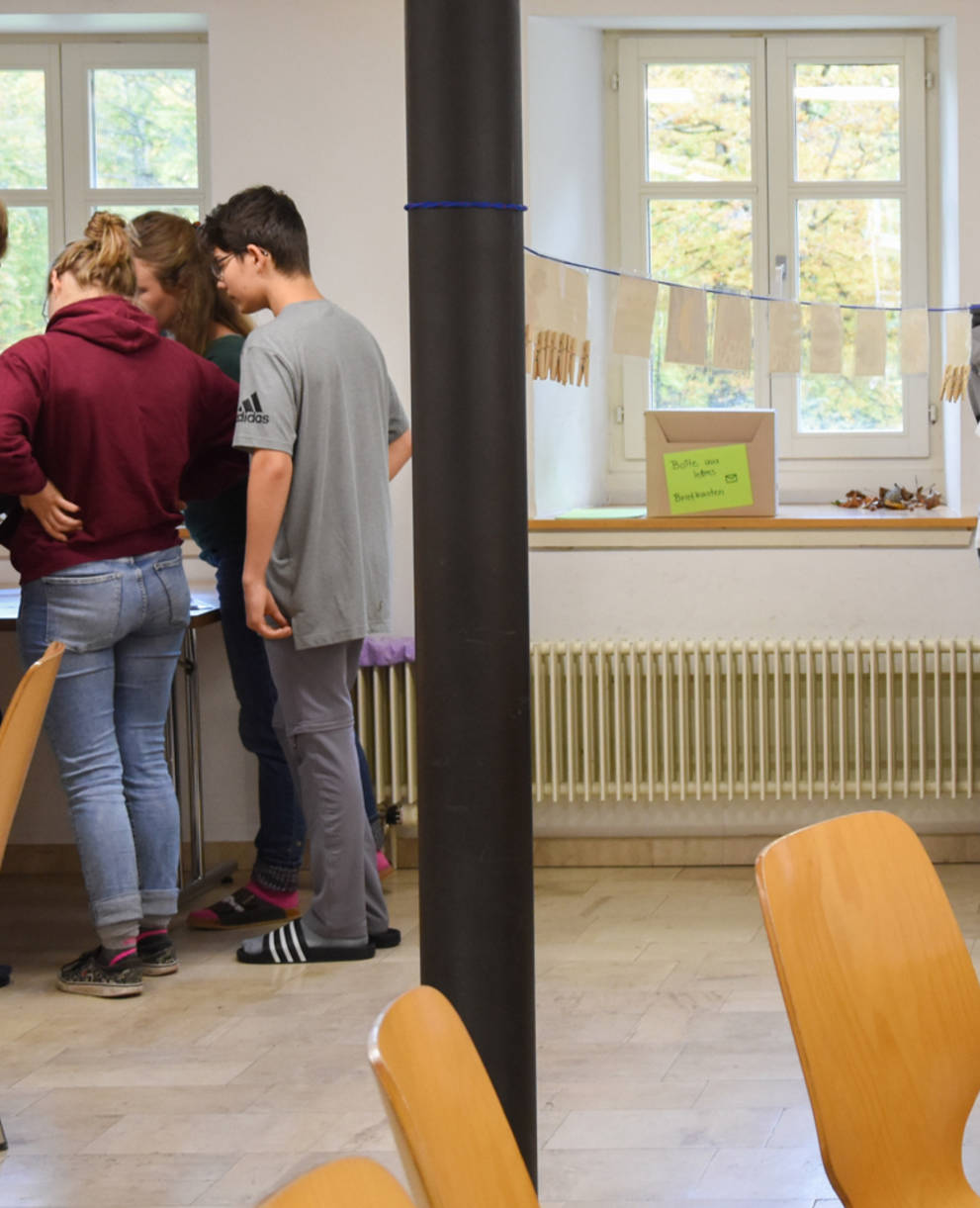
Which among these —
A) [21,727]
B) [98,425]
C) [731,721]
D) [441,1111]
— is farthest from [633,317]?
[441,1111]

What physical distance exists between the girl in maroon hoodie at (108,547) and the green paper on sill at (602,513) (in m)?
1.27

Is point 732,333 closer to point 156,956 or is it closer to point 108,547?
point 108,547

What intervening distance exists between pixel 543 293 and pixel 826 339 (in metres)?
0.73

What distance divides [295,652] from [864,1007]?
6.39 ft

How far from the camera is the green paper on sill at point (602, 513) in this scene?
417cm

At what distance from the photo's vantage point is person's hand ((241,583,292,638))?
3.09m

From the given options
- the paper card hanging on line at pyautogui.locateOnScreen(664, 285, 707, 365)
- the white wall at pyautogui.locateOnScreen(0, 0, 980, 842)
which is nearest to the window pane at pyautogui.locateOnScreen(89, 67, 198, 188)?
the white wall at pyautogui.locateOnScreen(0, 0, 980, 842)

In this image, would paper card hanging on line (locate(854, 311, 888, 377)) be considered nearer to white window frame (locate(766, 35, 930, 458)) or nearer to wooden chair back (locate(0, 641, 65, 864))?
white window frame (locate(766, 35, 930, 458))

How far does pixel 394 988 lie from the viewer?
308 cm

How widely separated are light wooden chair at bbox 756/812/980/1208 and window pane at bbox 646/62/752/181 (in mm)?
3299

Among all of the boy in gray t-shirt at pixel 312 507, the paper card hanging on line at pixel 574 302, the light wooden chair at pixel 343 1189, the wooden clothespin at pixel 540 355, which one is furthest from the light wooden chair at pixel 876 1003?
the paper card hanging on line at pixel 574 302

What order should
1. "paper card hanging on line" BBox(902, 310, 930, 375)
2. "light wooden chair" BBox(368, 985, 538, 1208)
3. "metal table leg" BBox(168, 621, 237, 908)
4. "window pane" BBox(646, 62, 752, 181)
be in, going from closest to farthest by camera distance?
"light wooden chair" BBox(368, 985, 538, 1208) < "metal table leg" BBox(168, 621, 237, 908) < "paper card hanging on line" BBox(902, 310, 930, 375) < "window pane" BBox(646, 62, 752, 181)

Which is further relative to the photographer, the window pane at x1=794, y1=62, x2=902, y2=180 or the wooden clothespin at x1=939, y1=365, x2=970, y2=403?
the window pane at x1=794, y1=62, x2=902, y2=180

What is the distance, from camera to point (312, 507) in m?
3.09
